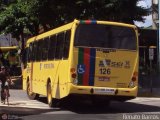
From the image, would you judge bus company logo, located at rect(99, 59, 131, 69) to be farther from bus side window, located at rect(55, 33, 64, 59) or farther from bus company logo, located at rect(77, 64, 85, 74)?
bus side window, located at rect(55, 33, 64, 59)

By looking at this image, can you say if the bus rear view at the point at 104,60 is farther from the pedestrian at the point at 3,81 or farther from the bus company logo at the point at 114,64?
the pedestrian at the point at 3,81

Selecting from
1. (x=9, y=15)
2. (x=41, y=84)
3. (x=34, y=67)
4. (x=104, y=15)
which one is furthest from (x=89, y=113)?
(x=9, y=15)

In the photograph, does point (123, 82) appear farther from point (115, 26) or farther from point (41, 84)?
point (41, 84)

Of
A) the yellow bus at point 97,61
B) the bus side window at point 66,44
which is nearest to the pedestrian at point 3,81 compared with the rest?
the yellow bus at point 97,61

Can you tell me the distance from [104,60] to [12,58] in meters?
46.8

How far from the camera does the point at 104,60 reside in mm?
19969

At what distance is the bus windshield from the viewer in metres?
19.8

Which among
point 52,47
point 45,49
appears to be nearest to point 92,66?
point 52,47

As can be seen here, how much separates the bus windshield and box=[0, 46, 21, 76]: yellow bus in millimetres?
31814

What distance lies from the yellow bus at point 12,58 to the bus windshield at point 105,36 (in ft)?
104

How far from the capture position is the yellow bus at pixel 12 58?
5478 centimetres

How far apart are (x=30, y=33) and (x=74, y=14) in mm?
8979

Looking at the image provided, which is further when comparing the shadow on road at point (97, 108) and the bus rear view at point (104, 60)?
the shadow on road at point (97, 108)

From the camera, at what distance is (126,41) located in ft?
67.1
